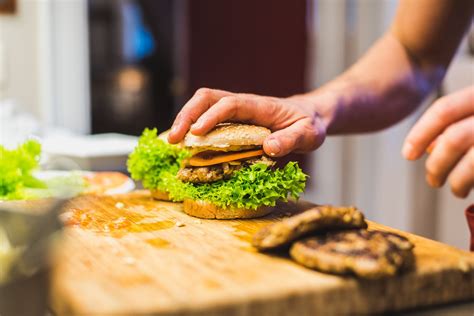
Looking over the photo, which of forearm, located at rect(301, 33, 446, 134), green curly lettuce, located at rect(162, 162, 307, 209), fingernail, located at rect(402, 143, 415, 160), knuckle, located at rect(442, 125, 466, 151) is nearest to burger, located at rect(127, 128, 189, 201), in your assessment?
green curly lettuce, located at rect(162, 162, 307, 209)

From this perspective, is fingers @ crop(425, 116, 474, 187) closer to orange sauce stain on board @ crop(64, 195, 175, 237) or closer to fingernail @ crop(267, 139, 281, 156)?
fingernail @ crop(267, 139, 281, 156)

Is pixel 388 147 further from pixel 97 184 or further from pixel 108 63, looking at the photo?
pixel 108 63

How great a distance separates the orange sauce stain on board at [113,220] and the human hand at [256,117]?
0.28 m

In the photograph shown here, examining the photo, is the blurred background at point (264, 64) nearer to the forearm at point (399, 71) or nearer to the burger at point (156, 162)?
the forearm at point (399, 71)

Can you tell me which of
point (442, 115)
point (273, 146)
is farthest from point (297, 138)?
point (442, 115)

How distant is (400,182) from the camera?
541cm

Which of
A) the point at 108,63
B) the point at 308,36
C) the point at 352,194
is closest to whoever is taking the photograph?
the point at 352,194

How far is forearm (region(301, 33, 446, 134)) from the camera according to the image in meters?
2.58

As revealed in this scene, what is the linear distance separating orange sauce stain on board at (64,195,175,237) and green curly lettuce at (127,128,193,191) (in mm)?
188

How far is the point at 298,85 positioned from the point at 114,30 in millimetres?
6571

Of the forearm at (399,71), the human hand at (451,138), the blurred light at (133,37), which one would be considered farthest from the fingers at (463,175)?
the blurred light at (133,37)

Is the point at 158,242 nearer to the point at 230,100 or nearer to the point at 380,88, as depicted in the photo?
the point at 230,100

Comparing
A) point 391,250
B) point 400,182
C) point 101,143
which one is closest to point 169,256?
point 391,250

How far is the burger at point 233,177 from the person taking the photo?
1.90 meters
